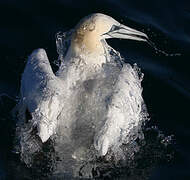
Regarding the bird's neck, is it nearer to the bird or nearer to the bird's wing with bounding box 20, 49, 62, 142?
the bird

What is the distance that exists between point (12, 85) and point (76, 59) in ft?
4.92

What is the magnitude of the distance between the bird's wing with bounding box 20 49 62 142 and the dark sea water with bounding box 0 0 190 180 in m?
0.76

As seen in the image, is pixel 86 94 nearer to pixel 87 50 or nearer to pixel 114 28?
pixel 87 50

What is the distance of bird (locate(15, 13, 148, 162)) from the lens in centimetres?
602

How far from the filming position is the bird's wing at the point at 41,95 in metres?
5.89

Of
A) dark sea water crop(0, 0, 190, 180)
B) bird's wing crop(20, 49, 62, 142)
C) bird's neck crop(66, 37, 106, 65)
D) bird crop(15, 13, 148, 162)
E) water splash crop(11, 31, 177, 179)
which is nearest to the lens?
bird's wing crop(20, 49, 62, 142)

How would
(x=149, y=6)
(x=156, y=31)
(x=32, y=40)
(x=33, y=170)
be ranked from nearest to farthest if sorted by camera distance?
(x=33, y=170) → (x=32, y=40) → (x=156, y=31) → (x=149, y=6)

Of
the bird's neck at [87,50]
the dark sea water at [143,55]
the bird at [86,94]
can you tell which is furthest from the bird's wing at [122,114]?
the dark sea water at [143,55]

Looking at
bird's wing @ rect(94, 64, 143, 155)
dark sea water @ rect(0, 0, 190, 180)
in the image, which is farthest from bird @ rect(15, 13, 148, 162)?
dark sea water @ rect(0, 0, 190, 180)

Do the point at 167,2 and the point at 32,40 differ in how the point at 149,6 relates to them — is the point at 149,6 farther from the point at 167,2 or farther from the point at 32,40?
the point at 32,40

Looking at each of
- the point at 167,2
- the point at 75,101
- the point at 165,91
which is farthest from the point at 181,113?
the point at 167,2

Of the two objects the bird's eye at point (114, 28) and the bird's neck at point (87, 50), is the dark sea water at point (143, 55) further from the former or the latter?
the bird's eye at point (114, 28)

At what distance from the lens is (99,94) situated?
22.0ft

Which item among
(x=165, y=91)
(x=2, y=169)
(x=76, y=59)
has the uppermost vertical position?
(x=76, y=59)
